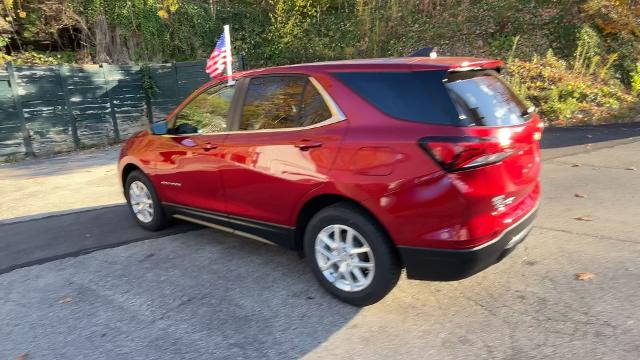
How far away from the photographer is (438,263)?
3.18 m

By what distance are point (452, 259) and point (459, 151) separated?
0.68 meters

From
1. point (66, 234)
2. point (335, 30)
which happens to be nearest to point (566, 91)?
point (335, 30)

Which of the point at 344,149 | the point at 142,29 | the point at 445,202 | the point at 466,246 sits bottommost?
the point at 466,246

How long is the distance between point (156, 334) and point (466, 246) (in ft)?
6.92

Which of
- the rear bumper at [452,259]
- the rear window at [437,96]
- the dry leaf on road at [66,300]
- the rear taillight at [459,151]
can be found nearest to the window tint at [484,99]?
the rear window at [437,96]

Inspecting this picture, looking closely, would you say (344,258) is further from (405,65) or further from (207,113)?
(207,113)

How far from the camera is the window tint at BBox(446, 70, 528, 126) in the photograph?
127 inches

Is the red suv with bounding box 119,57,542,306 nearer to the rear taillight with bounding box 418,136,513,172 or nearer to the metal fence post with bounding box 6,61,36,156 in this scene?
the rear taillight with bounding box 418,136,513,172

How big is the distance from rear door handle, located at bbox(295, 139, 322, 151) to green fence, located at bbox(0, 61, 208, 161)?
9.43m

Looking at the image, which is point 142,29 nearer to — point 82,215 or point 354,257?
point 82,215

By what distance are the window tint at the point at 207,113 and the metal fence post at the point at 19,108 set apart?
7.65 meters

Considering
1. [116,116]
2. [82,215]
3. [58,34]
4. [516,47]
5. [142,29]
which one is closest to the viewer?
[82,215]

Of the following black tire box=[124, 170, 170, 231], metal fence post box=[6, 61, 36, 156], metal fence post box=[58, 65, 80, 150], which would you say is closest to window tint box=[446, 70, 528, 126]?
black tire box=[124, 170, 170, 231]

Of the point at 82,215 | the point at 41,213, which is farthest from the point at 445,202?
the point at 41,213
